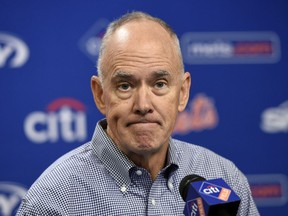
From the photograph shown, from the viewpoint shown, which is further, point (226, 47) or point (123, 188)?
point (226, 47)

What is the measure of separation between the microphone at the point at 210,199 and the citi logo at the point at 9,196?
5.20 ft

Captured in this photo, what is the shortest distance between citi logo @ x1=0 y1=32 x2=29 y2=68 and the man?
3.77 feet

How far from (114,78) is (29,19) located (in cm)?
131

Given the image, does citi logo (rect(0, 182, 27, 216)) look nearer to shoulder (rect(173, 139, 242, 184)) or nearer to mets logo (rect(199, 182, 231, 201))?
shoulder (rect(173, 139, 242, 184))

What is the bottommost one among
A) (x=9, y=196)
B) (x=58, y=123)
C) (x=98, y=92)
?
(x=9, y=196)

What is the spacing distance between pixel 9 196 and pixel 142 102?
1448mm

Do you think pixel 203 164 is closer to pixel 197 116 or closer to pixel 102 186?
pixel 102 186

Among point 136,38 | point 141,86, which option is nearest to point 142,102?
point 141,86

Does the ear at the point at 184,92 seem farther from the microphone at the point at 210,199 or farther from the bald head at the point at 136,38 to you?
the microphone at the point at 210,199

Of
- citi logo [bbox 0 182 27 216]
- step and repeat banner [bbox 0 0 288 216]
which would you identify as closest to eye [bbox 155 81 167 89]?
step and repeat banner [bbox 0 0 288 216]

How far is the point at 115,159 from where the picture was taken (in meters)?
1.37

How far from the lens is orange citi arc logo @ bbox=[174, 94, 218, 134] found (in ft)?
8.55

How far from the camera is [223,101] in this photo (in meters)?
2.66

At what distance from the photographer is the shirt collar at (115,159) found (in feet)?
4.44
